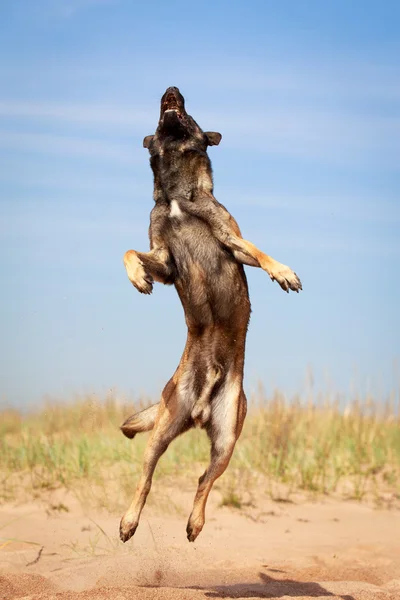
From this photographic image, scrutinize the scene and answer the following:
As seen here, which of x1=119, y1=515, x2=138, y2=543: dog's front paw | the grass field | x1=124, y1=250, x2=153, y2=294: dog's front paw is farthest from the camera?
the grass field

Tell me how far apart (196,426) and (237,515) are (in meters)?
3.02

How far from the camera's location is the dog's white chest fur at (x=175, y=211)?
598 cm

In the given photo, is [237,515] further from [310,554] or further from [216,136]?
[216,136]

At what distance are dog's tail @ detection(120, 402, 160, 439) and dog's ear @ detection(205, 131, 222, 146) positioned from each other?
2064 mm

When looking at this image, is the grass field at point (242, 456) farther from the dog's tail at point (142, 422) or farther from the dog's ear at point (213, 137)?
the dog's ear at point (213, 137)

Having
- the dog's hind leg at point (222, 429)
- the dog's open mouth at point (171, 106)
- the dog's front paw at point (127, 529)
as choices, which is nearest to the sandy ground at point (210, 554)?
the dog's front paw at point (127, 529)

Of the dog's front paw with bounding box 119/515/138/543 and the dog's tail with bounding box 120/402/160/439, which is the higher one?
the dog's tail with bounding box 120/402/160/439

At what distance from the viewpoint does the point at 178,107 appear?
616cm

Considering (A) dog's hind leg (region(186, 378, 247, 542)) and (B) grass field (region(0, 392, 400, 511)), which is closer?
(A) dog's hind leg (region(186, 378, 247, 542))

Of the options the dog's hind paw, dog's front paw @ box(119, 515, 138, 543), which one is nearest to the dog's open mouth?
the dog's hind paw

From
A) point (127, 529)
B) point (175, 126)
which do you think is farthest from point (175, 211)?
point (127, 529)

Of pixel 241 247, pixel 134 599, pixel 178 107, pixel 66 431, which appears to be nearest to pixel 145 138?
pixel 178 107

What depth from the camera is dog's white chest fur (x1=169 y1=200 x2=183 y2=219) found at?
5.98 meters

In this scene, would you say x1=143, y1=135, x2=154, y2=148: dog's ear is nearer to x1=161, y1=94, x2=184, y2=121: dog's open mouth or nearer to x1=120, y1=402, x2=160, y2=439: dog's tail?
x1=161, y1=94, x2=184, y2=121: dog's open mouth
